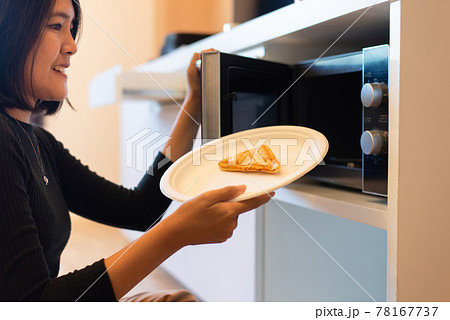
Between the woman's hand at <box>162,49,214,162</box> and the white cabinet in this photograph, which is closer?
the white cabinet

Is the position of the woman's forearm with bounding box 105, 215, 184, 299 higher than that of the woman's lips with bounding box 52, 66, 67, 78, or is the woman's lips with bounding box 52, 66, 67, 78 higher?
the woman's lips with bounding box 52, 66, 67, 78

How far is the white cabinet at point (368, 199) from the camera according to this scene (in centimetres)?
50

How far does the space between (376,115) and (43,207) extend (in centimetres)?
44

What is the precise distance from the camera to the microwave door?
63cm

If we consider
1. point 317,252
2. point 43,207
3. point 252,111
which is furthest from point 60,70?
point 317,252

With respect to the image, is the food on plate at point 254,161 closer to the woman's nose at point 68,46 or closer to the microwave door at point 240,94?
the microwave door at point 240,94

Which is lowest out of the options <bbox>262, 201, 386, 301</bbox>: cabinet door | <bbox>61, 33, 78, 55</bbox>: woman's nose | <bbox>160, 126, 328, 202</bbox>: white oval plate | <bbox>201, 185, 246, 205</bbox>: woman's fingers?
<bbox>262, 201, 386, 301</bbox>: cabinet door

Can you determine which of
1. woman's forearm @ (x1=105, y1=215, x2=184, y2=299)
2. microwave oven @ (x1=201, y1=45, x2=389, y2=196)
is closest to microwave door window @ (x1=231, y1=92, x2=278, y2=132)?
microwave oven @ (x1=201, y1=45, x2=389, y2=196)

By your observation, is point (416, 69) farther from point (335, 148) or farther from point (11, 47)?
point (11, 47)

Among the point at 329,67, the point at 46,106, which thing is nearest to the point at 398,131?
the point at 329,67

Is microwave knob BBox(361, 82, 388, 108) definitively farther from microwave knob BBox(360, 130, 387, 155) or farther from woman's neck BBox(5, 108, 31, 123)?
woman's neck BBox(5, 108, 31, 123)

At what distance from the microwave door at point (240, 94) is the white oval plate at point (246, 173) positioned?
0.04 meters

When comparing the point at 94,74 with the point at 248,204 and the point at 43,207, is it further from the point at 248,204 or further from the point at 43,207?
the point at 248,204

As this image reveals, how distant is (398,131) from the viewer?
0.50 meters
